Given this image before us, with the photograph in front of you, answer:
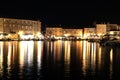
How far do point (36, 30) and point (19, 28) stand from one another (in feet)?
41.1

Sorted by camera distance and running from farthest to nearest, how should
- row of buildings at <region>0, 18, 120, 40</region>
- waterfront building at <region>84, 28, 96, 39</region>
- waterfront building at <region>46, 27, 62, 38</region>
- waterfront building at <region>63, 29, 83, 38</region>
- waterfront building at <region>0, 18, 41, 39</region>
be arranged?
waterfront building at <region>63, 29, 83, 38</region>, waterfront building at <region>84, 28, 96, 39</region>, waterfront building at <region>46, 27, 62, 38</region>, row of buildings at <region>0, 18, 120, 40</region>, waterfront building at <region>0, 18, 41, 39</region>

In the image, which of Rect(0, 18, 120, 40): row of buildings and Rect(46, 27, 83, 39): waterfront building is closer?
Rect(0, 18, 120, 40): row of buildings

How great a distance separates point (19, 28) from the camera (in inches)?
3939

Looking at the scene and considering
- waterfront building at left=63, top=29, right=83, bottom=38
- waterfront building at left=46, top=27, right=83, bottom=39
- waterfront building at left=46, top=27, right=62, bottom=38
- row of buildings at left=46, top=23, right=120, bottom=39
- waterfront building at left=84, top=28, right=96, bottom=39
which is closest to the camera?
row of buildings at left=46, top=23, right=120, bottom=39

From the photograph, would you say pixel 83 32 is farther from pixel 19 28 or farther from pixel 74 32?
pixel 19 28

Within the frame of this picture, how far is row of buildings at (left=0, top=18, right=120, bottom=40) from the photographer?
91.8 m

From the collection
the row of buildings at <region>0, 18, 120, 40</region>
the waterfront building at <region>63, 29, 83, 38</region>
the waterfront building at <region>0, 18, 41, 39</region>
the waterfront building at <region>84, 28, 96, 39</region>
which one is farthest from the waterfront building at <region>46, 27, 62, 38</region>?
the waterfront building at <region>0, 18, 41, 39</region>

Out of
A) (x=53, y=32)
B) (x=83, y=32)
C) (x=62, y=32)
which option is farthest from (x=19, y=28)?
(x=83, y=32)

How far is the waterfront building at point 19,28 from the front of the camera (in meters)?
91.1

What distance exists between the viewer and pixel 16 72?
17.9 m

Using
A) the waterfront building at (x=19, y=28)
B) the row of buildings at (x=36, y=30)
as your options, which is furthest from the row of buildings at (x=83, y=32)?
the waterfront building at (x=19, y=28)

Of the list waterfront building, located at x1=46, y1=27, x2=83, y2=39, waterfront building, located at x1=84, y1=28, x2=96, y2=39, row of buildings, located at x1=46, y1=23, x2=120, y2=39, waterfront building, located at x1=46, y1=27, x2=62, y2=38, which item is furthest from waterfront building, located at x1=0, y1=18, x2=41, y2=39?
waterfront building, located at x1=84, y1=28, x2=96, y2=39

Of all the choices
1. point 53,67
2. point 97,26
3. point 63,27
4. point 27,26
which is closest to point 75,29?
point 63,27

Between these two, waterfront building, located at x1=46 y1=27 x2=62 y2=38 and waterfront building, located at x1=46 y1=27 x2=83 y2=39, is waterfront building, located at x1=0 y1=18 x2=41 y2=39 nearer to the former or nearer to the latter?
waterfront building, located at x1=46 y1=27 x2=62 y2=38
